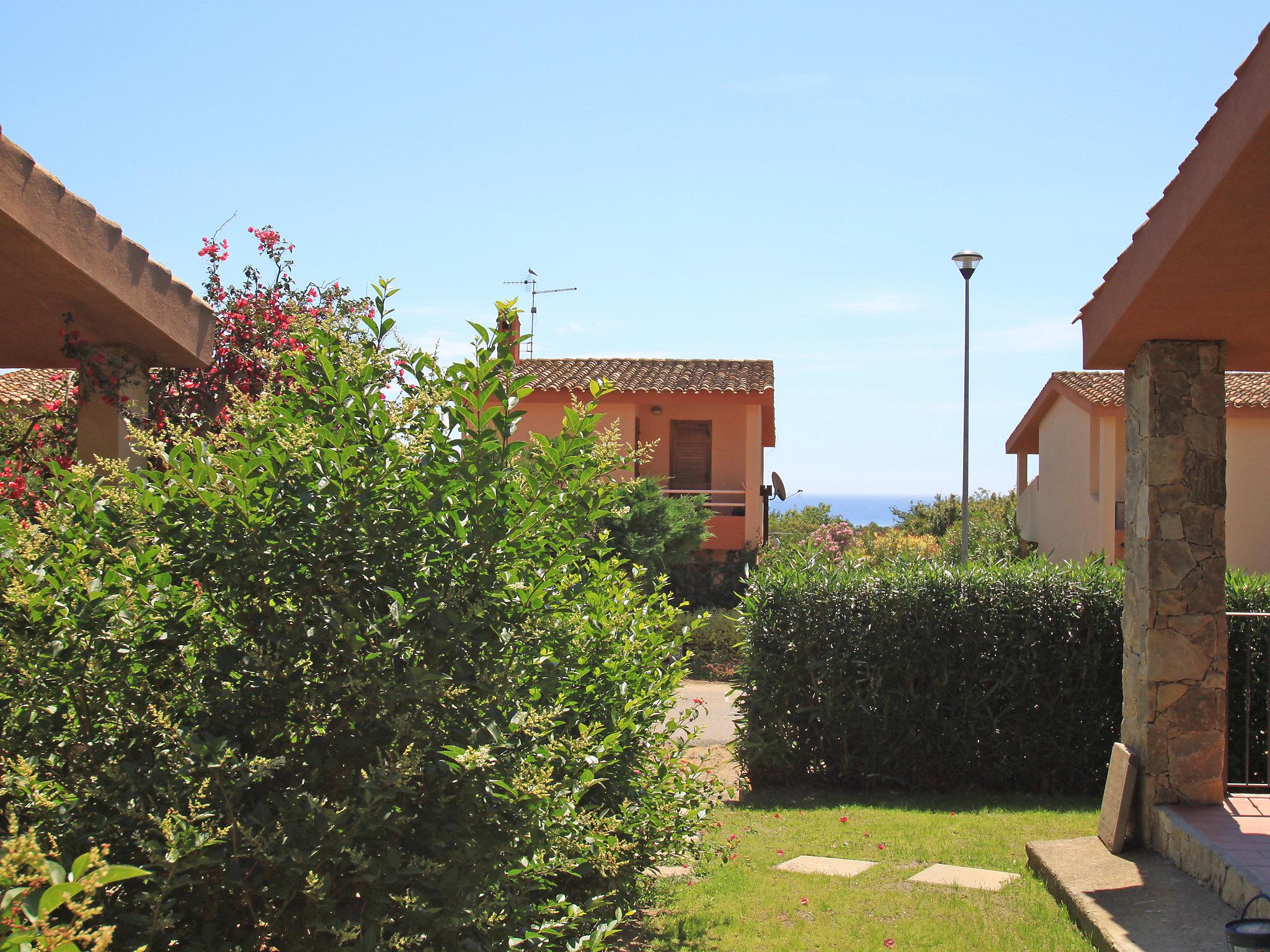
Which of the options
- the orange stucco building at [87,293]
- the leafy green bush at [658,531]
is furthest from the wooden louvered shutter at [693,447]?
the orange stucco building at [87,293]

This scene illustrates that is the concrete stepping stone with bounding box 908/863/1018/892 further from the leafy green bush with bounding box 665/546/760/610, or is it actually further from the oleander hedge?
the leafy green bush with bounding box 665/546/760/610

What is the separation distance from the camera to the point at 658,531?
741 inches

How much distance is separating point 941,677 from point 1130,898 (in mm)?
3511

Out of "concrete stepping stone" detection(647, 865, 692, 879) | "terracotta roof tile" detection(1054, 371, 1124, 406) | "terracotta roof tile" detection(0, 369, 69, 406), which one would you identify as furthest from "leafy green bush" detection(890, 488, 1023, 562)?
"terracotta roof tile" detection(0, 369, 69, 406)

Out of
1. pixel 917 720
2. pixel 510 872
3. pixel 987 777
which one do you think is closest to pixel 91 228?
pixel 510 872

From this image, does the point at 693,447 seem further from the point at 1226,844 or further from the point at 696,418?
the point at 1226,844

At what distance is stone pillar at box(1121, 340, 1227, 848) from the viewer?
6113 millimetres

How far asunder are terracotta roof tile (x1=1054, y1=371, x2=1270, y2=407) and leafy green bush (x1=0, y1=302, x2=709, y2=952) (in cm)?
1715

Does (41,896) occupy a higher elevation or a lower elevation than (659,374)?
lower

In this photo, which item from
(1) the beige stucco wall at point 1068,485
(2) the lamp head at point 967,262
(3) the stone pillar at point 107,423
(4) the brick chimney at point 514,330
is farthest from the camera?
(1) the beige stucco wall at point 1068,485

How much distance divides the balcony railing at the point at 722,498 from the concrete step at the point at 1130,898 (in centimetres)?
1555

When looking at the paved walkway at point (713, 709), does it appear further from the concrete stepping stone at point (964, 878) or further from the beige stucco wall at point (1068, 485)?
the beige stucco wall at point (1068, 485)

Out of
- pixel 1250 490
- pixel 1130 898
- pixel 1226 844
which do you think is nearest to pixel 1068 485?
pixel 1250 490

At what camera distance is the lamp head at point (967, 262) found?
1580cm
